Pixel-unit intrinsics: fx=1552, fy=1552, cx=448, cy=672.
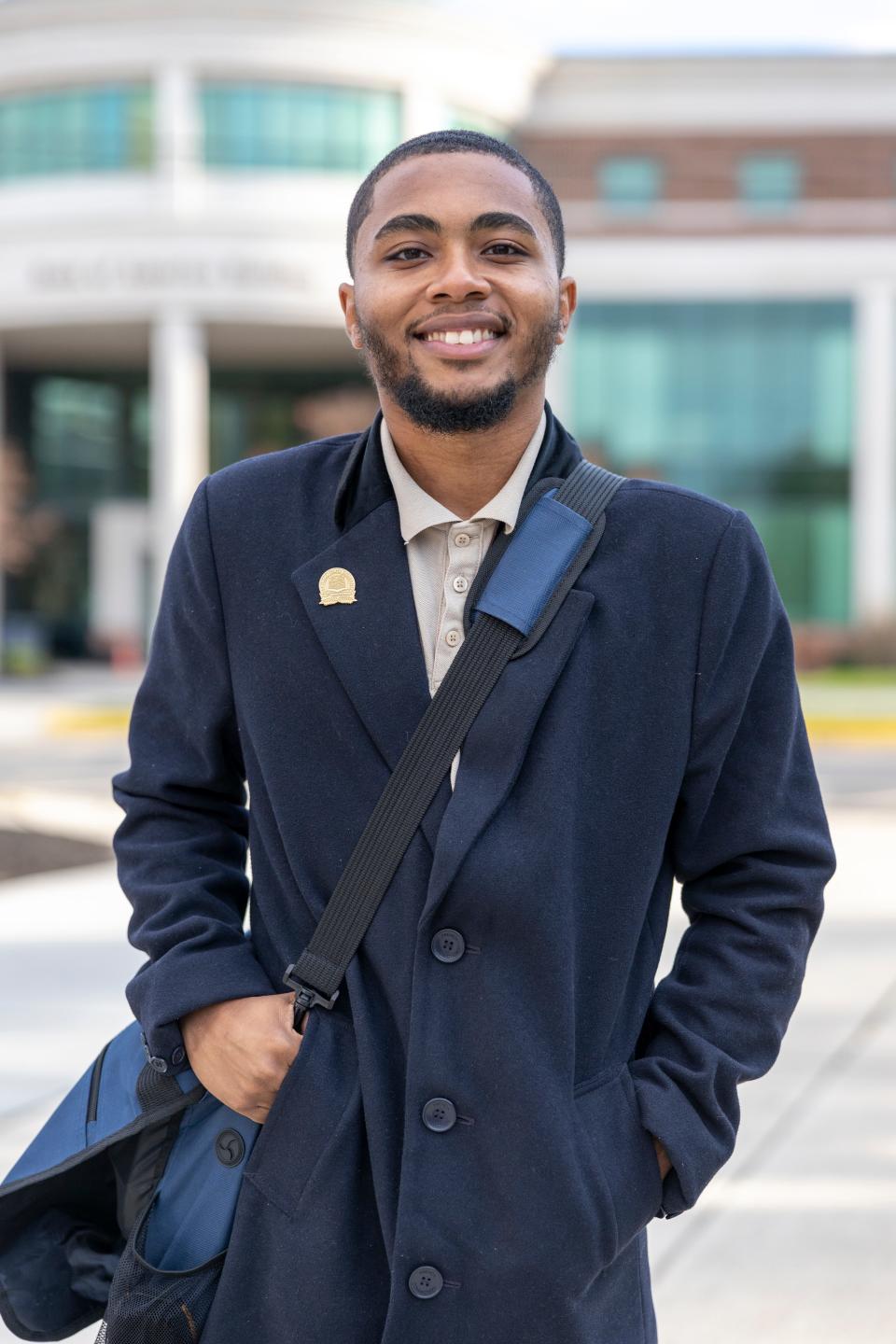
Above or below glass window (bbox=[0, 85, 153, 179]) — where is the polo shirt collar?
below

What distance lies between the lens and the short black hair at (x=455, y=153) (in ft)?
6.56

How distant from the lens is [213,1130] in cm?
201

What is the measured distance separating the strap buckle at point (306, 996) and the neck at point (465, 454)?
638 mm

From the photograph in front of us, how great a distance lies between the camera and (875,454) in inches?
1339

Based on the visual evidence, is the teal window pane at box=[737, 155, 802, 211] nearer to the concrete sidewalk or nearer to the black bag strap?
the concrete sidewalk

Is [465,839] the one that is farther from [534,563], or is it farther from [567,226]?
[567,226]

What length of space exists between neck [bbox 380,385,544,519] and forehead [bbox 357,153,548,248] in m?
0.23

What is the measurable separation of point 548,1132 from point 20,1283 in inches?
32.0

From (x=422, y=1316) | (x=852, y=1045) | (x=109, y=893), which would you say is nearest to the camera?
(x=422, y=1316)

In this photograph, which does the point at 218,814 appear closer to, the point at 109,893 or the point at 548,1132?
the point at 548,1132

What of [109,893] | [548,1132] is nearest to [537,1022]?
[548,1132]

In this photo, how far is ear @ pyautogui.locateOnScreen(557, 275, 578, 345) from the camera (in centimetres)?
210

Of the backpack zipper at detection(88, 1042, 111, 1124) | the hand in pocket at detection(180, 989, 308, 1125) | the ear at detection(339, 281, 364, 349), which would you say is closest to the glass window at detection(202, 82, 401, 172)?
the ear at detection(339, 281, 364, 349)

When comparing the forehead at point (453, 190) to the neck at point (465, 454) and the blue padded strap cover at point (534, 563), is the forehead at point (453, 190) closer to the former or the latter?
the neck at point (465, 454)
